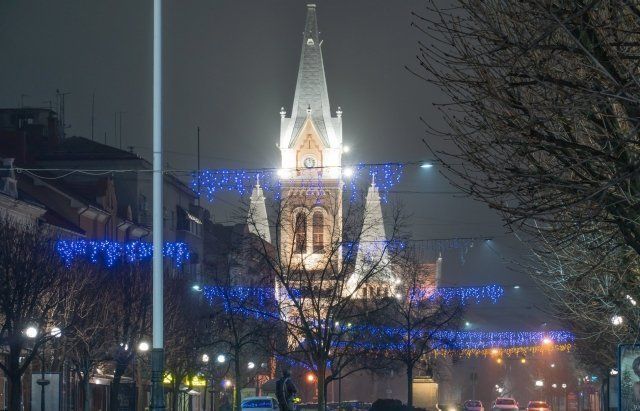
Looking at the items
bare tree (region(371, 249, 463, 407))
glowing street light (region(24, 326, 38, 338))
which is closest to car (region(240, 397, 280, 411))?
bare tree (region(371, 249, 463, 407))

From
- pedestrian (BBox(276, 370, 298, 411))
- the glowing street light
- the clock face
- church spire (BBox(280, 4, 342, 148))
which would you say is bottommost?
pedestrian (BBox(276, 370, 298, 411))

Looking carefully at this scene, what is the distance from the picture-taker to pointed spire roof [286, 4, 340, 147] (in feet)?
454

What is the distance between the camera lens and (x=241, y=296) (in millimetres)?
63594

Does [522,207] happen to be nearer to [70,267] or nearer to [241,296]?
[70,267]

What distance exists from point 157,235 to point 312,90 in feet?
367

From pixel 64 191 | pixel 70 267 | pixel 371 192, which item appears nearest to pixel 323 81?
pixel 64 191

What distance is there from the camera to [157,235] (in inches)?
1129

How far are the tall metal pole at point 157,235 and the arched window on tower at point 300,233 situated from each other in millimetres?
24272

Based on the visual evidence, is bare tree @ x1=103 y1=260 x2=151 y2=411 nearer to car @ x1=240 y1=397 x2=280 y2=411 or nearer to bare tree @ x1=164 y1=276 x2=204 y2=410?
bare tree @ x1=164 y1=276 x2=204 y2=410

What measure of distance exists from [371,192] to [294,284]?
30.6 feet

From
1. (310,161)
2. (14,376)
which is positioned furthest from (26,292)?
(310,161)

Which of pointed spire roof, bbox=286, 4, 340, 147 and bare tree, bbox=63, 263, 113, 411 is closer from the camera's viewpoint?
bare tree, bbox=63, 263, 113, 411

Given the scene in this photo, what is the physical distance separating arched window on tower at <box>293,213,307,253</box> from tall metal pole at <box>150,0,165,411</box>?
79.6 ft

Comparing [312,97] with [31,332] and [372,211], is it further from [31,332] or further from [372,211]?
[31,332]
